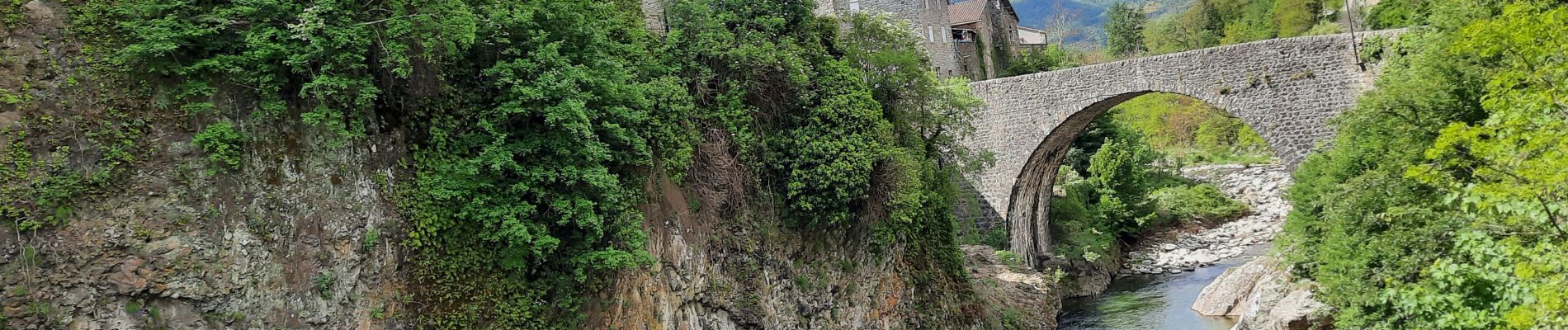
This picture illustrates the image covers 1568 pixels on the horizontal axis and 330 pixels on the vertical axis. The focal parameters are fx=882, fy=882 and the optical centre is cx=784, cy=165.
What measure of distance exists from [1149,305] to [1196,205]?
10.9 meters

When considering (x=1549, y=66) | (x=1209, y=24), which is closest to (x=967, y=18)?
(x=1209, y=24)

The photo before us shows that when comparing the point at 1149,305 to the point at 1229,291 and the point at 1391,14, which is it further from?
the point at 1391,14

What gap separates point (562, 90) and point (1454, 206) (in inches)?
406

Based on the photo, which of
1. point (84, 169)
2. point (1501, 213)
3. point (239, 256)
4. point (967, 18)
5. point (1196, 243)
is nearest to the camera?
point (84, 169)

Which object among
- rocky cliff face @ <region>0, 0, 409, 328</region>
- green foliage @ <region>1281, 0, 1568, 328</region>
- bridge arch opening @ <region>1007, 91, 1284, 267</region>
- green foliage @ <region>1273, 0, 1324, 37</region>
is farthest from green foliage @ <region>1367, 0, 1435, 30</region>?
rocky cliff face @ <region>0, 0, 409, 328</region>

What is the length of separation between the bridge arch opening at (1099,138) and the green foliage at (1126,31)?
5.02m

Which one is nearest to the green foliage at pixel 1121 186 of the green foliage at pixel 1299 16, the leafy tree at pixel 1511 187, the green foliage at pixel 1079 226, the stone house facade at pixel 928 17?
the green foliage at pixel 1079 226

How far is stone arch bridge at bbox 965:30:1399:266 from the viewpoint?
679 inches

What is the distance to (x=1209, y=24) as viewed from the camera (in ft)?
140

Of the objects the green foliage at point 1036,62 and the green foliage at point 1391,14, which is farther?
the green foliage at point 1036,62

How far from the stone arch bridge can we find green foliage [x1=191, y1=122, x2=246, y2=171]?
1578 cm

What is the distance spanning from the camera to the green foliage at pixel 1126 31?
4684 centimetres

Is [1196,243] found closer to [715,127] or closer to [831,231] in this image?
[831,231]

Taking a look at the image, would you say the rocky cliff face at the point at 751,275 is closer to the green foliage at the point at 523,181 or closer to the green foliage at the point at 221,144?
the green foliage at the point at 523,181
